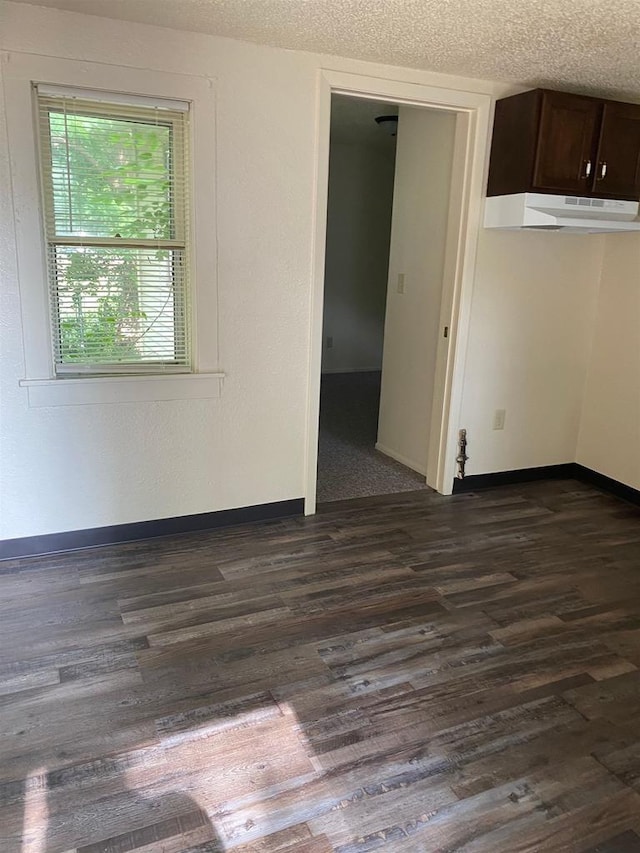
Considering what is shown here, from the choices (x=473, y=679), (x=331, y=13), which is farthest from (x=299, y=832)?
(x=331, y=13)

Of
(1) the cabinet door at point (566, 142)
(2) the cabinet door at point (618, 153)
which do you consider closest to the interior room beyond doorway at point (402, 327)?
(1) the cabinet door at point (566, 142)

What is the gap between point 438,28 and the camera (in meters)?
2.61

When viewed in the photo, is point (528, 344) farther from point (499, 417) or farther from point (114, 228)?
point (114, 228)

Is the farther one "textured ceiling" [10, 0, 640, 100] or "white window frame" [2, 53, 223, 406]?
"white window frame" [2, 53, 223, 406]

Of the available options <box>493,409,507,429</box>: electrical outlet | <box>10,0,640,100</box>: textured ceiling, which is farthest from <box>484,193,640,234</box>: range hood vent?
<box>493,409,507,429</box>: electrical outlet

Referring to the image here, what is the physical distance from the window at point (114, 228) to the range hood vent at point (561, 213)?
5.61 ft

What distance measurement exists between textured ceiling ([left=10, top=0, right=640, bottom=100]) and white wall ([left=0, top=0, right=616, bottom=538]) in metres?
0.12

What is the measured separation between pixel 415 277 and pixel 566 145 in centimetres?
122

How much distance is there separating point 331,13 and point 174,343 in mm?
1574

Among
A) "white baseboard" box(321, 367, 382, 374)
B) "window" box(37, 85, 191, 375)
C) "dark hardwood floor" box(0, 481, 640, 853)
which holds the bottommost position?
"dark hardwood floor" box(0, 481, 640, 853)

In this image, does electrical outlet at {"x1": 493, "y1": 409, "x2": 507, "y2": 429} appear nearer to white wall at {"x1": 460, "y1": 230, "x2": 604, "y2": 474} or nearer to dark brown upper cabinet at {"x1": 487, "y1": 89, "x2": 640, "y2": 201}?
white wall at {"x1": 460, "y1": 230, "x2": 604, "y2": 474}

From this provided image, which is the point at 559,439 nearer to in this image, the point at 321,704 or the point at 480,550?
the point at 480,550

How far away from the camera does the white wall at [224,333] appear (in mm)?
2791

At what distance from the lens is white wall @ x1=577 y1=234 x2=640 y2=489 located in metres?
3.92
